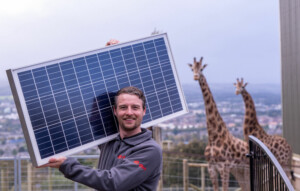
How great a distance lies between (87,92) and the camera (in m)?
1.71

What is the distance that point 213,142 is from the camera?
5.02 m

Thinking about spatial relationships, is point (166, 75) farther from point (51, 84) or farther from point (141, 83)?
point (51, 84)

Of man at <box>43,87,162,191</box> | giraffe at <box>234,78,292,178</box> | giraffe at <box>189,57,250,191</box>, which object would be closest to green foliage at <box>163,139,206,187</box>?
giraffe at <box>189,57,250,191</box>

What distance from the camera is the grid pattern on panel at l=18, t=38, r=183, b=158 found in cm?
159

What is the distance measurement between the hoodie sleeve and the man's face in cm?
11

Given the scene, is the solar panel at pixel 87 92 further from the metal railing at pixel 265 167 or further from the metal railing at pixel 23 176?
the metal railing at pixel 23 176

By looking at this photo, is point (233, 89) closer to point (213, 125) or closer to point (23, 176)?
point (213, 125)

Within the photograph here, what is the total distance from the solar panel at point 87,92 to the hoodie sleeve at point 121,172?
17cm

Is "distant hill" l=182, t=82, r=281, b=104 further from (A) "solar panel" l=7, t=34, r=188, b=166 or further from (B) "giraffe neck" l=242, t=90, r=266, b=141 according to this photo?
(A) "solar panel" l=7, t=34, r=188, b=166

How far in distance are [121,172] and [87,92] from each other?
0.40m

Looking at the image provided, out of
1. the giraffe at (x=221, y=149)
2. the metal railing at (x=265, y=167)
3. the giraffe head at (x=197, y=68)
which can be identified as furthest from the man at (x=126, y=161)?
the giraffe at (x=221, y=149)

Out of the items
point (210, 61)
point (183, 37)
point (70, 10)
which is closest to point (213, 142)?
point (210, 61)

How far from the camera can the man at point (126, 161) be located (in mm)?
1449

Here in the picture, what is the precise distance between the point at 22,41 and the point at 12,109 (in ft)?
3.24
